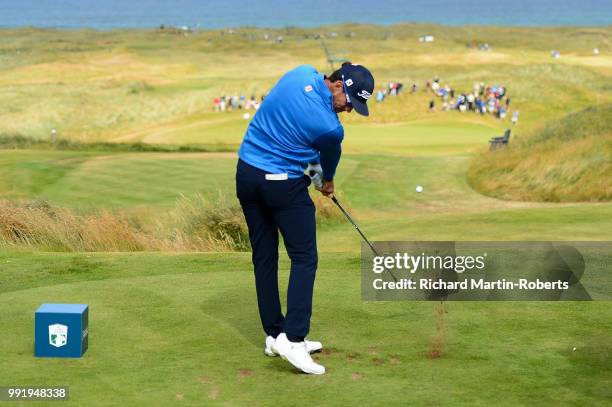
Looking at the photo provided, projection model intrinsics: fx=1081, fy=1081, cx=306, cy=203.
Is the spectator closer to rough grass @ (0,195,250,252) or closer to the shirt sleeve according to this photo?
rough grass @ (0,195,250,252)

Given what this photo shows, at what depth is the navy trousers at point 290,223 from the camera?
6.89 meters

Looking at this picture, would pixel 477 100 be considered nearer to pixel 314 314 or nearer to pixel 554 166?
pixel 554 166

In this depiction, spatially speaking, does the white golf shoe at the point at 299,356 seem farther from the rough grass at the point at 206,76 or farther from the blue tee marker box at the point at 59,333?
the rough grass at the point at 206,76

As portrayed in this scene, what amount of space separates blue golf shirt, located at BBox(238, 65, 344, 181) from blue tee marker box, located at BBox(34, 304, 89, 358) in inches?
58.7

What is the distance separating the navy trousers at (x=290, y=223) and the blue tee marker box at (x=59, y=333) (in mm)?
1284

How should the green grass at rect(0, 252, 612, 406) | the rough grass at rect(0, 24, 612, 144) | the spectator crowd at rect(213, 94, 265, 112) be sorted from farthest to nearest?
1. the spectator crowd at rect(213, 94, 265, 112)
2. the rough grass at rect(0, 24, 612, 144)
3. the green grass at rect(0, 252, 612, 406)

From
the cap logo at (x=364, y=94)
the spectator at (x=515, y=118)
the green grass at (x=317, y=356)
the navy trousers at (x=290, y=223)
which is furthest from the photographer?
the spectator at (x=515, y=118)

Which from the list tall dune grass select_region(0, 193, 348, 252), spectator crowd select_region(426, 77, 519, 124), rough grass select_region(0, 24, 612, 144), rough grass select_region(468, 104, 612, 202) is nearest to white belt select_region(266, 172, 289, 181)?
tall dune grass select_region(0, 193, 348, 252)

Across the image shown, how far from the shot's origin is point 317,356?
710cm

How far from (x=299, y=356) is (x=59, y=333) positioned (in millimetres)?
1518

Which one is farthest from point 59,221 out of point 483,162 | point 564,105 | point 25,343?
point 564,105

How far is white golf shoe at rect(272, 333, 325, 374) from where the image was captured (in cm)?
666

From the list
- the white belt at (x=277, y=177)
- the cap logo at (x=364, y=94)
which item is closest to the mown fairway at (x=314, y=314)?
the white belt at (x=277, y=177)

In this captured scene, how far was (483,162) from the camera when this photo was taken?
34.1 metres
